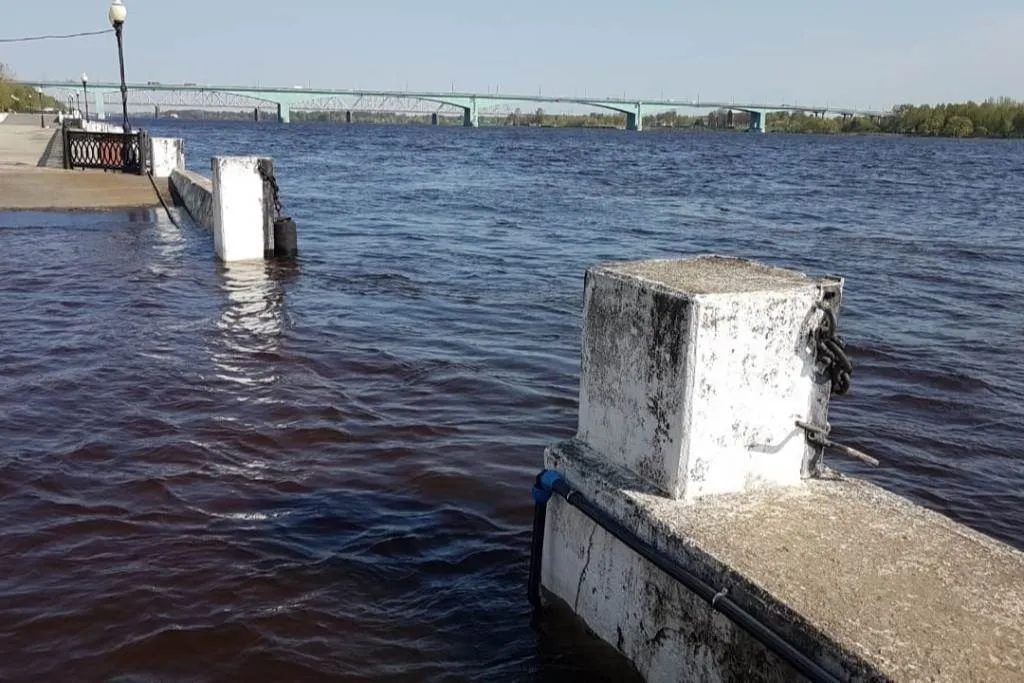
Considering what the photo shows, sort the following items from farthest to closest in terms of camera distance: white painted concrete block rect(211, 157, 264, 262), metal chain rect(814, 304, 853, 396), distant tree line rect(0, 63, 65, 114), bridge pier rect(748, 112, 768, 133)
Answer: bridge pier rect(748, 112, 768, 133) < distant tree line rect(0, 63, 65, 114) < white painted concrete block rect(211, 157, 264, 262) < metal chain rect(814, 304, 853, 396)

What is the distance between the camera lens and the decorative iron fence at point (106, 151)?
73.9 ft

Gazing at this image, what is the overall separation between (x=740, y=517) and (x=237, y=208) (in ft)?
35.8

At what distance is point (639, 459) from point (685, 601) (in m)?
0.58

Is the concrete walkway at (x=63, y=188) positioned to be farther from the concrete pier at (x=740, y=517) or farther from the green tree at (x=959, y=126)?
the green tree at (x=959, y=126)

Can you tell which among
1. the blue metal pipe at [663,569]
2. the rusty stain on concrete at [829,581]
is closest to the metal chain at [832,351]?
the rusty stain on concrete at [829,581]

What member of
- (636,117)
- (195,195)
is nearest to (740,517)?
(195,195)

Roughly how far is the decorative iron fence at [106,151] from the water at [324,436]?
6.66 metres

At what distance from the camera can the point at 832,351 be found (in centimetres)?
325

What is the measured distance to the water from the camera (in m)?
4.09

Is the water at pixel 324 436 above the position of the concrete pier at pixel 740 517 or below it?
below

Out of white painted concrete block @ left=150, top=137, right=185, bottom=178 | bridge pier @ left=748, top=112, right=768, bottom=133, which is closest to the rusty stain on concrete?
white painted concrete block @ left=150, top=137, right=185, bottom=178

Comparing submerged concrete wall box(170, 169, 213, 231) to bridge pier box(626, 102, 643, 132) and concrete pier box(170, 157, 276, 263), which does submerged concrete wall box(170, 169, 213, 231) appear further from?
bridge pier box(626, 102, 643, 132)

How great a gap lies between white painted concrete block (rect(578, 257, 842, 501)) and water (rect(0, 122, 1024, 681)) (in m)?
0.91

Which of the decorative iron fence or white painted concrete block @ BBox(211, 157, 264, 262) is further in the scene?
the decorative iron fence
